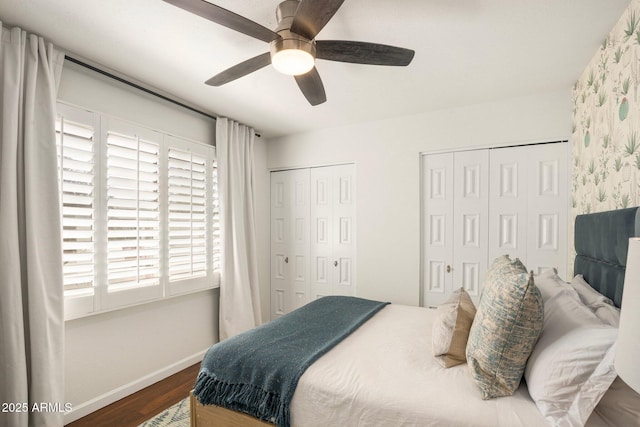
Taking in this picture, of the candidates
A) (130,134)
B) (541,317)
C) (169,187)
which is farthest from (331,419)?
(130,134)

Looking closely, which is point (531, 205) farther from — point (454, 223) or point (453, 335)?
point (453, 335)

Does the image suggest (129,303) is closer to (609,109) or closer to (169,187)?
(169,187)

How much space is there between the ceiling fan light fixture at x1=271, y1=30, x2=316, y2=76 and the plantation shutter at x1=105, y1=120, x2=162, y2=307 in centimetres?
158

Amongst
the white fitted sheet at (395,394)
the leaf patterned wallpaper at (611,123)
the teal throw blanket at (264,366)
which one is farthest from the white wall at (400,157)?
the white fitted sheet at (395,394)

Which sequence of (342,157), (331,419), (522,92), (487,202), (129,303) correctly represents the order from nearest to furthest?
(331,419) → (129,303) → (522,92) → (487,202) → (342,157)

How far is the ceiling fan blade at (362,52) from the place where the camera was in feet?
4.97

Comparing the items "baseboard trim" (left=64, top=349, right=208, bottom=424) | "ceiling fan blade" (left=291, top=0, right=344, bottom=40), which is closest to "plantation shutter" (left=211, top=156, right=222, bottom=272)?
"baseboard trim" (left=64, top=349, right=208, bottom=424)

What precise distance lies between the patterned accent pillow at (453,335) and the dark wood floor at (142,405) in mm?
2059

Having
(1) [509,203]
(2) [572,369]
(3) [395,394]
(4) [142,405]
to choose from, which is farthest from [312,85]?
(4) [142,405]

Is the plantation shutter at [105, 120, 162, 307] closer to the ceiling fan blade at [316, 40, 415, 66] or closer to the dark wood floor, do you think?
the dark wood floor

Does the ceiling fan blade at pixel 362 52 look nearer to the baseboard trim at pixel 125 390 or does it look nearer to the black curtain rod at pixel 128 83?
the black curtain rod at pixel 128 83

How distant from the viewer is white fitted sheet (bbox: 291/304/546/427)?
3.76ft

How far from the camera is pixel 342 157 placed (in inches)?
140

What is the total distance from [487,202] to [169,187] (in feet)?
9.68
